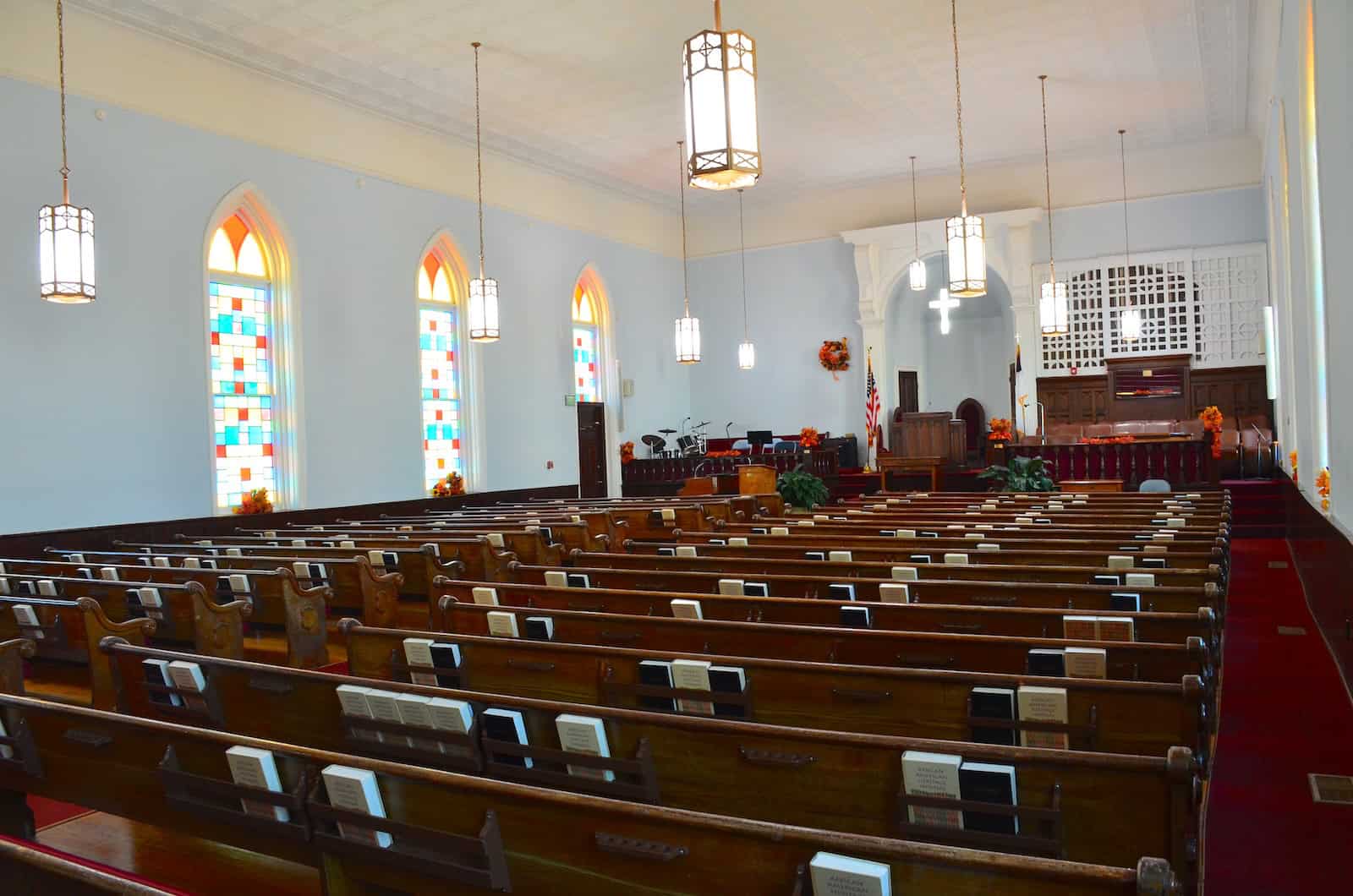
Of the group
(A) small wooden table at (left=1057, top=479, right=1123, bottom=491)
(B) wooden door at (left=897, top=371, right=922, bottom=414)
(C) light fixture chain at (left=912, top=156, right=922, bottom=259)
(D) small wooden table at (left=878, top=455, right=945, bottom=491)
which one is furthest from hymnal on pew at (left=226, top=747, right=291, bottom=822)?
(B) wooden door at (left=897, top=371, right=922, bottom=414)

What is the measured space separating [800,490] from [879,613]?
818cm

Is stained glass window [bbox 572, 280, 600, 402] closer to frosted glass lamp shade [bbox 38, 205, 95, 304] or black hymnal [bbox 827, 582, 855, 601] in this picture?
frosted glass lamp shade [bbox 38, 205, 95, 304]

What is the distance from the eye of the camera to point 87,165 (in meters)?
8.83

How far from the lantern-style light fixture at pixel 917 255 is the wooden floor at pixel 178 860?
1323 cm

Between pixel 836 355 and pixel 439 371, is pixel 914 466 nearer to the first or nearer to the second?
pixel 836 355

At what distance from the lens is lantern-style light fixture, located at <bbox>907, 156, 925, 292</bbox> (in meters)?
14.8

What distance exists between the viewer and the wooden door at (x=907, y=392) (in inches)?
706

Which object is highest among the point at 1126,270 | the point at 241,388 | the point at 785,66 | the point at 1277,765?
the point at 785,66

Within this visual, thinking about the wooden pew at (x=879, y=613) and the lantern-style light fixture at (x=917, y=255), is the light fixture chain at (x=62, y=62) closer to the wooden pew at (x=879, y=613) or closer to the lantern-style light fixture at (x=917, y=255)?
the wooden pew at (x=879, y=613)

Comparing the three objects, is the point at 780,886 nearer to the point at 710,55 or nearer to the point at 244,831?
the point at 244,831

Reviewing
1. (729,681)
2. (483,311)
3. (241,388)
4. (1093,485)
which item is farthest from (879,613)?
(1093,485)

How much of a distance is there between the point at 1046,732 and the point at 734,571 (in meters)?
2.75

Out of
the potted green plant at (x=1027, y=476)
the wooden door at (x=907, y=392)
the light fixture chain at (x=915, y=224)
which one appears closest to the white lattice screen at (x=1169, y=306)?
the light fixture chain at (x=915, y=224)

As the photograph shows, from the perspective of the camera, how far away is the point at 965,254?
28.4 feet
